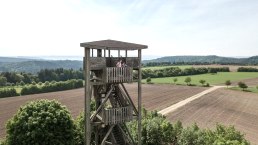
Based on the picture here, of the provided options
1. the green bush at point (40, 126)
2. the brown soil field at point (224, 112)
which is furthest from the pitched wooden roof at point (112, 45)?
the brown soil field at point (224, 112)

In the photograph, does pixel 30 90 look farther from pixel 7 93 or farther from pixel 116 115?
pixel 116 115

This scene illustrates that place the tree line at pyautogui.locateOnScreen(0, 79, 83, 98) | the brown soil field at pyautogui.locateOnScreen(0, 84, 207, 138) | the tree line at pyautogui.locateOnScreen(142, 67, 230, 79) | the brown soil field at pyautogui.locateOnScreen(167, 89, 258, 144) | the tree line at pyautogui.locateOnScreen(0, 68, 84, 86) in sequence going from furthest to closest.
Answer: the tree line at pyautogui.locateOnScreen(142, 67, 230, 79) → the tree line at pyautogui.locateOnScreen(0, 68, 84, 86) → the tree line at pyautogui.locateOnScreen(0, 79, 83, 98) → the brown soil field at pyautogui.locateOnScreen(0, 84, 207, 138) → the brown soil field at pyautogui.locateOnScreen(167, 89, 258, 144)

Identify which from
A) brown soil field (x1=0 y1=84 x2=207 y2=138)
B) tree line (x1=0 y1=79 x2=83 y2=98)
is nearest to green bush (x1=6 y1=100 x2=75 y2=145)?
brown soil field (x1=0 y1=84 x2=207 y2=138)

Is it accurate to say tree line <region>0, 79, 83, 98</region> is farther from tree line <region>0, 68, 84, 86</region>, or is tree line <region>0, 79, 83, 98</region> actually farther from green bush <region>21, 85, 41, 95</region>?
tree line <region>0, 68, 84, 86</region>

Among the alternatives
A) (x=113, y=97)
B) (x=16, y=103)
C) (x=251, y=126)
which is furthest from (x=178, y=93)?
(x=113, y=97)

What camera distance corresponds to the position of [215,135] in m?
23.9

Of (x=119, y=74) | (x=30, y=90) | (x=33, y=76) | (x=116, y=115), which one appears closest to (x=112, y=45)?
(x=119, y=74)

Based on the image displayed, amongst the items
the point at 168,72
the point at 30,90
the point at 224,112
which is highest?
the point at 168,72

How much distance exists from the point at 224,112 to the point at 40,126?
41.7 meters

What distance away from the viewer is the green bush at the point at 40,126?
684 inches

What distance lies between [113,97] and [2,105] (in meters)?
48.3

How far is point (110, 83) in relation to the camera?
1761 cm

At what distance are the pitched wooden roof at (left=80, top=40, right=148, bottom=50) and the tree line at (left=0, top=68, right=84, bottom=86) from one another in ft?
276

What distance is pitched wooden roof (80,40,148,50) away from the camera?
16159 millimetres
